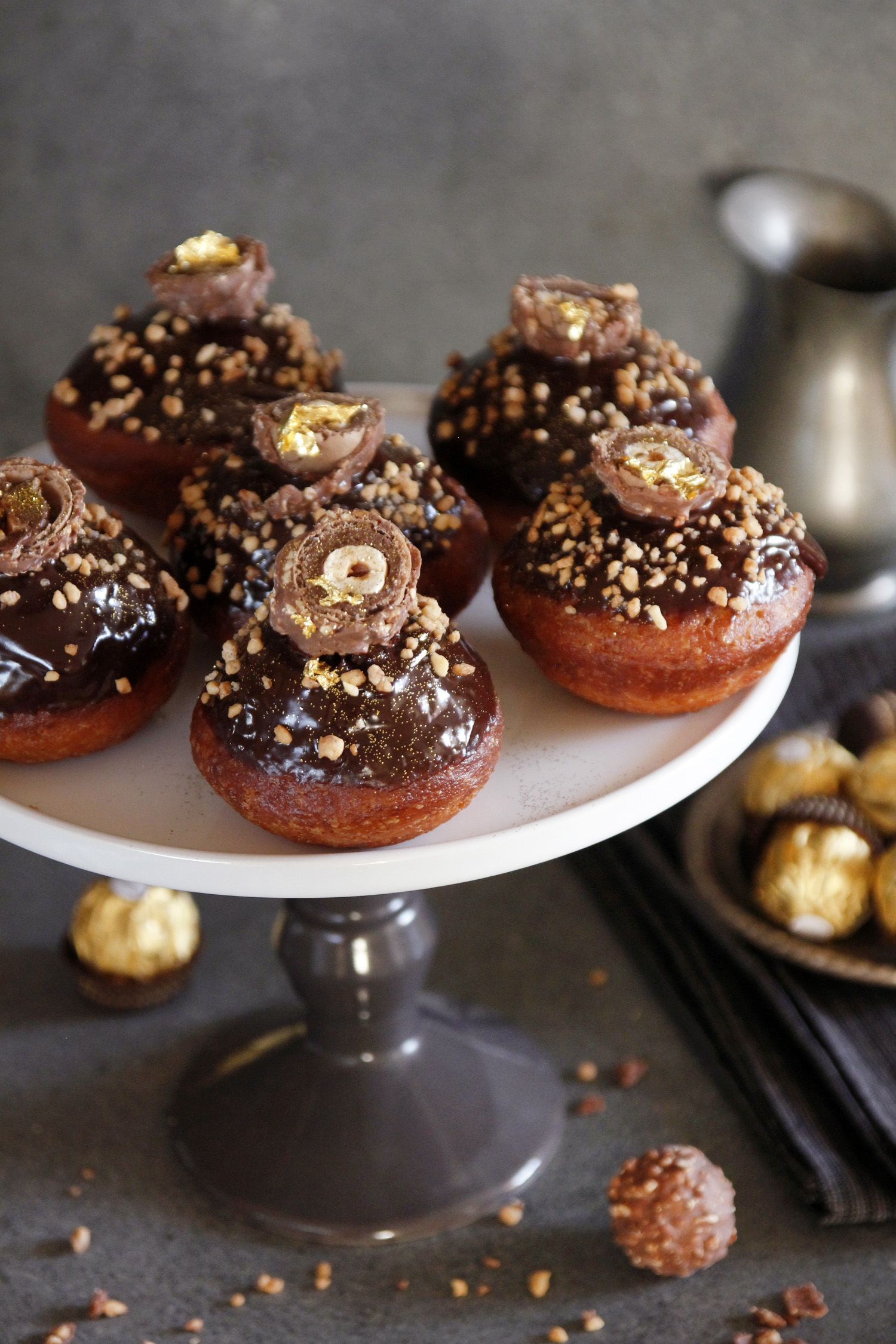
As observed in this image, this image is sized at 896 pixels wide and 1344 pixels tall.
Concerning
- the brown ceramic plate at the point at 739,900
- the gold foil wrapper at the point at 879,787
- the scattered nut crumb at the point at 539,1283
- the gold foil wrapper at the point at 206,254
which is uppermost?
the gold foil wrapper at the point at 206,254

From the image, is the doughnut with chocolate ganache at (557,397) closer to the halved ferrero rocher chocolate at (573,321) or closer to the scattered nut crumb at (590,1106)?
the halved ferrero rocher chocolate at (573,321)

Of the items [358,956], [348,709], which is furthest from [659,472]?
[358,956]

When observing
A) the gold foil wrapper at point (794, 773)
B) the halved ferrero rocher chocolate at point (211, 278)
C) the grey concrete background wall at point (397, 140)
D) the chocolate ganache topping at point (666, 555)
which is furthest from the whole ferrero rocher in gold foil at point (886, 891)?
the grey concrete background wall at point (397, 140)

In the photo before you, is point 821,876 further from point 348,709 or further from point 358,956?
point 348,709

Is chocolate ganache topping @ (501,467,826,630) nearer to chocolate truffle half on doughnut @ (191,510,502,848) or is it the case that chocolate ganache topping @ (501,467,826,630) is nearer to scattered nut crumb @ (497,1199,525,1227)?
chocolate truffle half on doughnut @ (191,510,502,848)

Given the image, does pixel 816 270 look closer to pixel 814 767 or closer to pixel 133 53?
pixel 814 767

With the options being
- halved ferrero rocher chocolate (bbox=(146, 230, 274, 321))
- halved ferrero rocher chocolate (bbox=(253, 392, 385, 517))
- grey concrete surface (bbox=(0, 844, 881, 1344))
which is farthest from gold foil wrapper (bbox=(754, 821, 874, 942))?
halved ferrero rocher chocolate (bbox=(146, 230, 274, 321))
